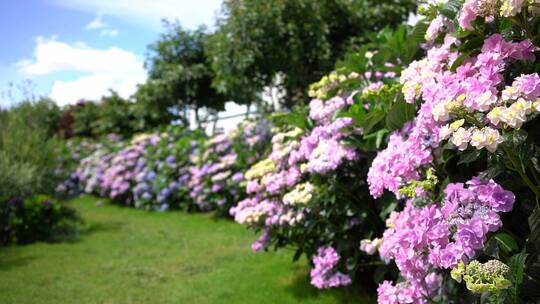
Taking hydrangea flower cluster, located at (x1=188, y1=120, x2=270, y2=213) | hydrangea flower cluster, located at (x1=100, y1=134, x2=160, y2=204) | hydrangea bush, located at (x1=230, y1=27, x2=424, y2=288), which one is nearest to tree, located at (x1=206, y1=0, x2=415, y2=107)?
hydrangea flower cluster, located at (x1=188, y1=120, x2=270, y2=213)

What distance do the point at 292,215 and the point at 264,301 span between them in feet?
2.37

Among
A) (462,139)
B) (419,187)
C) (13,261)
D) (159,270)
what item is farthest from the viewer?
(13,261)

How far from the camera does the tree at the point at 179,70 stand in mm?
13539

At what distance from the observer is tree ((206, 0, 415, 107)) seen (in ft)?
30.0

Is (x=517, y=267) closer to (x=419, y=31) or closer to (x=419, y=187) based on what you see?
(x=419, y=187)

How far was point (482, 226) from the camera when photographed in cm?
161

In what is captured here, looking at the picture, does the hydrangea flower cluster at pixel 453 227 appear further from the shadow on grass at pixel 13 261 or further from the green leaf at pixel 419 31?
the shadow on grass at pixel 13 261

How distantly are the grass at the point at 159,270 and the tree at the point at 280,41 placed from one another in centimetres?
326

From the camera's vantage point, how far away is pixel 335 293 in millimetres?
3779

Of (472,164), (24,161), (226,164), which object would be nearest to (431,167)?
(472,164)

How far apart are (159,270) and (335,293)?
6.89 ft

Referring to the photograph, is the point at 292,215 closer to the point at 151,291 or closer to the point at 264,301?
the point at 264,301

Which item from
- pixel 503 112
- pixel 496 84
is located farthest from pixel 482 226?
pixel 496 84

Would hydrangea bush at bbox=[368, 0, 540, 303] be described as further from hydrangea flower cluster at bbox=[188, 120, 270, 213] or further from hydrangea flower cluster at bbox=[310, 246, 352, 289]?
hydrangea flower cluster at bbox=[188, 120, 270, 213]
